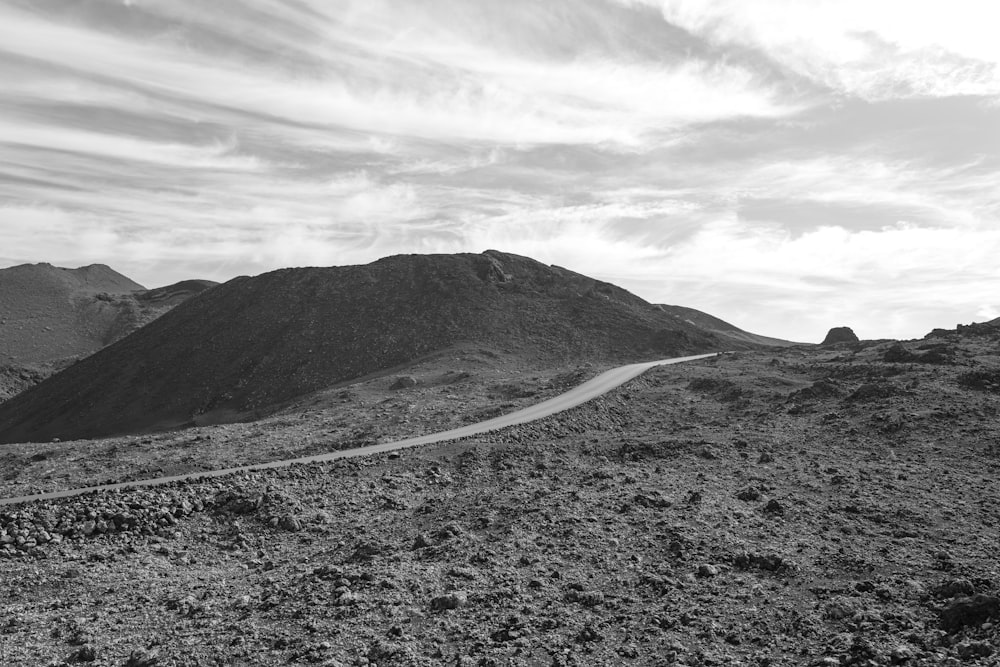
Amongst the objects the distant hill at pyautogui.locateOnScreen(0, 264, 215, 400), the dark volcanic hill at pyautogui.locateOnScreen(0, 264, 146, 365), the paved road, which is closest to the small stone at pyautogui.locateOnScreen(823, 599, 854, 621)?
the paved road

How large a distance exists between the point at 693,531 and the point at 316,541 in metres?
11.6

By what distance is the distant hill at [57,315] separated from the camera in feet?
443

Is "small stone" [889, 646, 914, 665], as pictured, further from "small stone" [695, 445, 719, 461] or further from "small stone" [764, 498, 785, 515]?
"small stone" [695, 445, 719, 461]

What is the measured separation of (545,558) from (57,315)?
608ft

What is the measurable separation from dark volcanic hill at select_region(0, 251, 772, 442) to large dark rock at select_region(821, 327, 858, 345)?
27.8m

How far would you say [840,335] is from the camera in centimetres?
11400

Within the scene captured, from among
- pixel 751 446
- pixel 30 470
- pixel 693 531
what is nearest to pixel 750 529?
pixel 693 531

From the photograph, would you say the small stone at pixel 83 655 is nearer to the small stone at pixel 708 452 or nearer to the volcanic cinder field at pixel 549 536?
the volcanic cinder field at pixel 549 536

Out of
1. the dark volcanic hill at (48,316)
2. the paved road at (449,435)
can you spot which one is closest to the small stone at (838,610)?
the paved road at (449,435)

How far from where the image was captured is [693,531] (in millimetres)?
18391

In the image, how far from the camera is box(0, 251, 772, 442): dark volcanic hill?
7375cm

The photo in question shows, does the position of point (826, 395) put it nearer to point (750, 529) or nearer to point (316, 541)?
point (750, 529)

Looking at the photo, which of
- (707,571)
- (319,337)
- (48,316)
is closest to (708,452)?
(707,571)

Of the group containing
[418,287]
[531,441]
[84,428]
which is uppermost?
[418,287]
